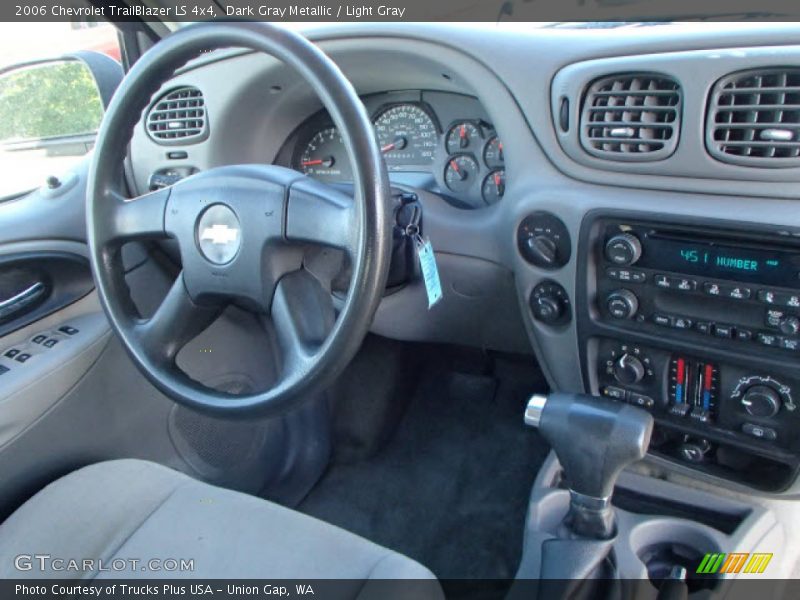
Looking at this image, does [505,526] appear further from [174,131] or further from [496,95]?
[174,131]

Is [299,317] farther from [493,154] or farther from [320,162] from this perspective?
[320,162]

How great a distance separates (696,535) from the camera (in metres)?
1.25

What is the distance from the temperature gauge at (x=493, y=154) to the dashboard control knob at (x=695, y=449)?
699mm

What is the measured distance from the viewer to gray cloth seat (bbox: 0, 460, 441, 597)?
112cm

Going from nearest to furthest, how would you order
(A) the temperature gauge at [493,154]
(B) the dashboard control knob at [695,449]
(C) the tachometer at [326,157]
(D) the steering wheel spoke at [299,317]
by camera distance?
(D) the steering wheel spoke at [299,317] → (B) the dashboard control knob at [695,449] → (A) the temperature gauge at [493,154] → (C) the tachometer at [326,157]

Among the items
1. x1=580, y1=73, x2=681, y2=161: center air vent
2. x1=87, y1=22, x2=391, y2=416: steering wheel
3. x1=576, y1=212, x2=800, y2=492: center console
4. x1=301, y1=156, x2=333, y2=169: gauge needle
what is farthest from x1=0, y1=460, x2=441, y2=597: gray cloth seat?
x1=301, y1=156, x2=333, y2=169: gauge needle

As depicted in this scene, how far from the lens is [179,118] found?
178 cm

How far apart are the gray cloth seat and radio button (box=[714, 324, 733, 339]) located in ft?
2.09

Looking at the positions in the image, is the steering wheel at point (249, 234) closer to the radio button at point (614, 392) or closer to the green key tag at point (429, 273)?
the green key tag at point (429, 273)

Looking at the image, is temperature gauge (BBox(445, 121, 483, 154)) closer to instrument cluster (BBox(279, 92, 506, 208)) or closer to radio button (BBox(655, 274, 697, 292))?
instrument cluster (BBox(279, 92, 506, 208))

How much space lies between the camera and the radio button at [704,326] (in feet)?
3.91

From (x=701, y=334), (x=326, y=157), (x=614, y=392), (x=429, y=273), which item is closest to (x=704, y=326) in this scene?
(x=701, y=334)

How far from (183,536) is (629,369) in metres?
0.86

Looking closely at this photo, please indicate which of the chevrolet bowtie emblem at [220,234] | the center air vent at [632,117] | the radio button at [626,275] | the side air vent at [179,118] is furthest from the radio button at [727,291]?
the side air vent at [179,118]
